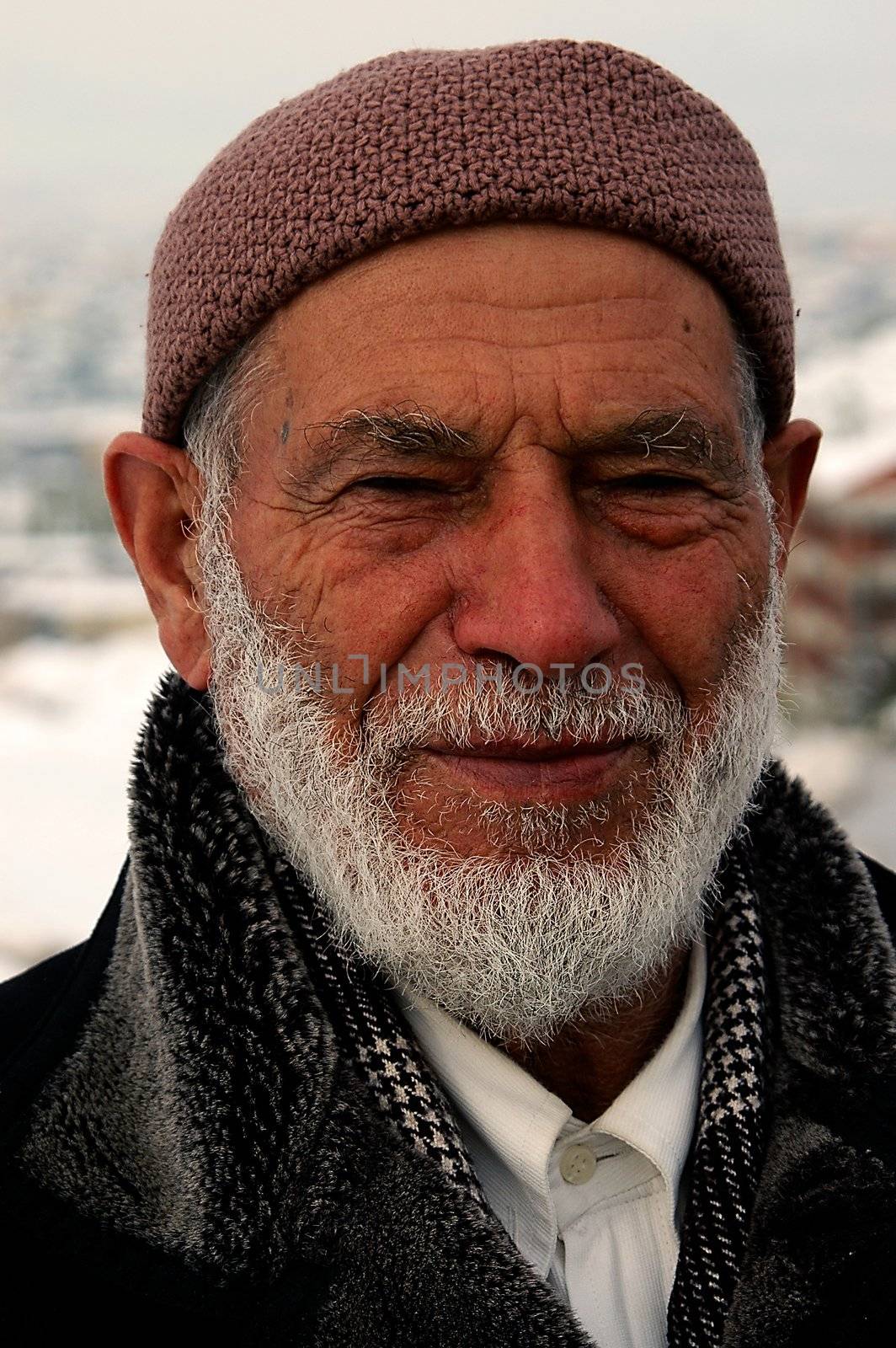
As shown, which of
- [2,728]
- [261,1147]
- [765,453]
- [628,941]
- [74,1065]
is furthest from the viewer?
[2,728]

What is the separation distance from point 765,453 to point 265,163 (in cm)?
105

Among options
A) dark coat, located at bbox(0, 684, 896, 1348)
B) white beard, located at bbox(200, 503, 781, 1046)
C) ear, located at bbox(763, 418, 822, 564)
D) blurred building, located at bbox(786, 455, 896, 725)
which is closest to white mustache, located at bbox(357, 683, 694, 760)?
white beard, located at bbox(200, 503, 781, 1046)

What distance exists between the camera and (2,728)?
14.1 ft

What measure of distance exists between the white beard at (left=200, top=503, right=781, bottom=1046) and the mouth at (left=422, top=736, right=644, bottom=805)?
3cm

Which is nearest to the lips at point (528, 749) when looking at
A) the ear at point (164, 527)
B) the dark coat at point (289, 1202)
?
the dark coat at point (289, 1202)

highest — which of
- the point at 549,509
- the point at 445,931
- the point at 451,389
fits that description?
the point at 451,389

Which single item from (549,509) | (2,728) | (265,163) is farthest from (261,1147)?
(2,728)

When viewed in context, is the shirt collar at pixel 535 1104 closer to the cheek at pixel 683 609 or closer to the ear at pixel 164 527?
the cheek at pixel 683 609

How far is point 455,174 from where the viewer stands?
179 centimetres

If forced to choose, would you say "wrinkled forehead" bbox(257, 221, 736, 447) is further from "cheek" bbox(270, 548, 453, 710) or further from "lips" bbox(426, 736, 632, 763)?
"lips" bbox(426, 736, 632, 763)

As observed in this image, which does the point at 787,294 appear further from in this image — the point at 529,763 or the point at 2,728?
the point at 2,728

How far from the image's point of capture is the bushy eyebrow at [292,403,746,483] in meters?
1.79

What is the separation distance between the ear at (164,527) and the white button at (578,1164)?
1.02 meters

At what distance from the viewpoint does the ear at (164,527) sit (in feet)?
7.20
